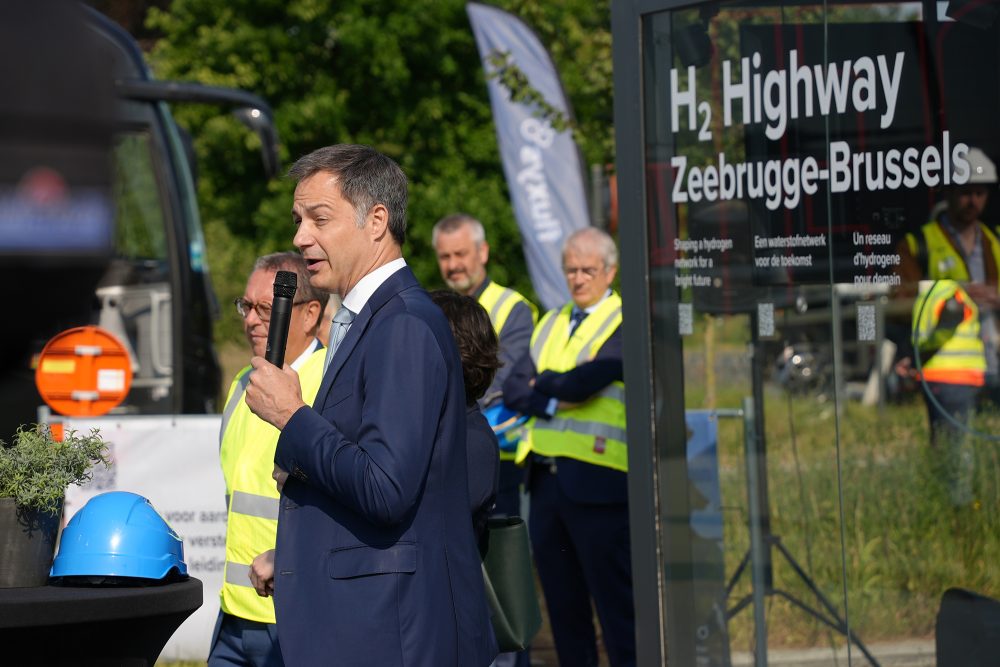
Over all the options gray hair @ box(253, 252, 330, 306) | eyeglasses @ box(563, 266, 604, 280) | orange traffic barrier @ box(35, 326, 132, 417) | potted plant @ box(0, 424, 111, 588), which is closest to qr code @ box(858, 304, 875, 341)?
eyeglasses @ box(563, 266, 604, 280)

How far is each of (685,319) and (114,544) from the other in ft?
7.97

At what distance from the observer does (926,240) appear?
4871mm

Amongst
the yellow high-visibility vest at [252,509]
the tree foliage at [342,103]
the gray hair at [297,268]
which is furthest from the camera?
the tree foliage at [342,103]

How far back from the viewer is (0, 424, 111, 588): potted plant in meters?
3.53

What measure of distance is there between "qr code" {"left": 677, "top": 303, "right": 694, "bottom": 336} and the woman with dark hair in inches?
36.2

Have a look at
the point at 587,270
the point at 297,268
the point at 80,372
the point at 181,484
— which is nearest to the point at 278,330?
the point at 297,268

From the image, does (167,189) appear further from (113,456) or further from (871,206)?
(871,206)

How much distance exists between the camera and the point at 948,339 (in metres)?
5.29

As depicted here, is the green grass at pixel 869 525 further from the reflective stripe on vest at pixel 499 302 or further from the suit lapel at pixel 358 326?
the suit lapel at pixel 358 326

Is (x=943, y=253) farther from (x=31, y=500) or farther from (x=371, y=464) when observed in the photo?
(x=31, y=500)

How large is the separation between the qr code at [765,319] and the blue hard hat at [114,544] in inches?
97.1

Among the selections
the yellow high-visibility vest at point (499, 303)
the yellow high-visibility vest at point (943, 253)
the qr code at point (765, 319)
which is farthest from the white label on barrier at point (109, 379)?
the yellow high-visibility vest at point (943, 253)

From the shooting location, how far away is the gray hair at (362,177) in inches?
137

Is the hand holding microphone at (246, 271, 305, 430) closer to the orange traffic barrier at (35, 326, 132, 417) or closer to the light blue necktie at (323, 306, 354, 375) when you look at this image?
the light blue necktie at (323, 306, 354, 375)
